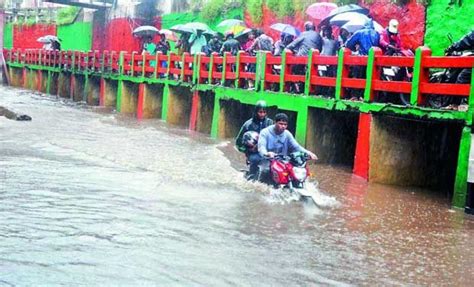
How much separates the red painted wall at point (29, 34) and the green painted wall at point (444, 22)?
29517 millimetres

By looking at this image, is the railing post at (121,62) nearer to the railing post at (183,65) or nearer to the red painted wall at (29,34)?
the railing post at (183,65)

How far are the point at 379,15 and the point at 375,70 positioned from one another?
6.98m

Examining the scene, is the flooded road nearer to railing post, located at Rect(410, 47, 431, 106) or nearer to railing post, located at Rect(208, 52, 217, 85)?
railing post, located at Rect(410, 47, 431, 106)

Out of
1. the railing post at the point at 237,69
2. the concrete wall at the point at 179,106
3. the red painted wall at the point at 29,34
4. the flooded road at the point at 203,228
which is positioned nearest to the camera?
the flooded road at the point at 203,228

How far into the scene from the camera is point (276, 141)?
33.9ft

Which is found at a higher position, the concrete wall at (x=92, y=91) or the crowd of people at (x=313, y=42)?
the crowd of people at (x=313, y=42)

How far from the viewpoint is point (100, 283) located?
18.5 ft

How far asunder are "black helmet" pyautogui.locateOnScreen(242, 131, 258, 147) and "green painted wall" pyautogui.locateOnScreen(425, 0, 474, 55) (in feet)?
23.0

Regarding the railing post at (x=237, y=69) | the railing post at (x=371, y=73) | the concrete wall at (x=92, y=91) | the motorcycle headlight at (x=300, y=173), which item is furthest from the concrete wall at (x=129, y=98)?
the motorcycle headlight at (x=300, y=173)

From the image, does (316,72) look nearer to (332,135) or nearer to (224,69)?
(332,135)

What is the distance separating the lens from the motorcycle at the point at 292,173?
9703 mm

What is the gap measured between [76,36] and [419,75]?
1196 inches

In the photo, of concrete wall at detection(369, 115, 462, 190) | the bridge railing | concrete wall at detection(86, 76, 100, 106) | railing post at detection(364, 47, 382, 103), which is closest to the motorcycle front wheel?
the bridge railing

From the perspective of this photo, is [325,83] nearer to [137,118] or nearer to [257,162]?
[257,162]
